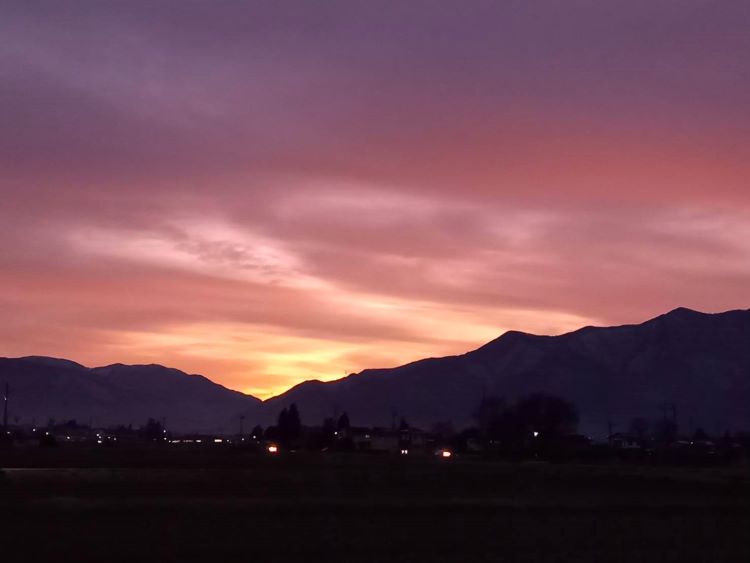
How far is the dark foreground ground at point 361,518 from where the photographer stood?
92.5 ft

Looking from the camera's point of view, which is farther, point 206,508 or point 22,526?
point 206,508

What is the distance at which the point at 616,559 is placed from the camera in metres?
27.4

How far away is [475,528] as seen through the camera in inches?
1337

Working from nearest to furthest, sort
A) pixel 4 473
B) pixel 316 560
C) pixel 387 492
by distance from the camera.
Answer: pixel 316 560 → pixel 387 492 → pixel 4 473

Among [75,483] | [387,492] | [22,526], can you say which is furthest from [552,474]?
[22,526]

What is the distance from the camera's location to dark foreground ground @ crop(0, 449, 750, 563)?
2820cm

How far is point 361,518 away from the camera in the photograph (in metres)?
36.9

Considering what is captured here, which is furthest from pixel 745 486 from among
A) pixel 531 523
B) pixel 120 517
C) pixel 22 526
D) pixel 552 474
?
pixel 22 526

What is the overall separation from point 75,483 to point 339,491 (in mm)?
11373

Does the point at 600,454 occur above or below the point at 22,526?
above

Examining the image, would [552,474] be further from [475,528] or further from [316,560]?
[316,560]

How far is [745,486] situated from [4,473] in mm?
34775

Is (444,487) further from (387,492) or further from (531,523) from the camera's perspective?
(531,523)

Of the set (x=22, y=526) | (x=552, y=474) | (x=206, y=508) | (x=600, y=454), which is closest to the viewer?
(x=22, y=526)
